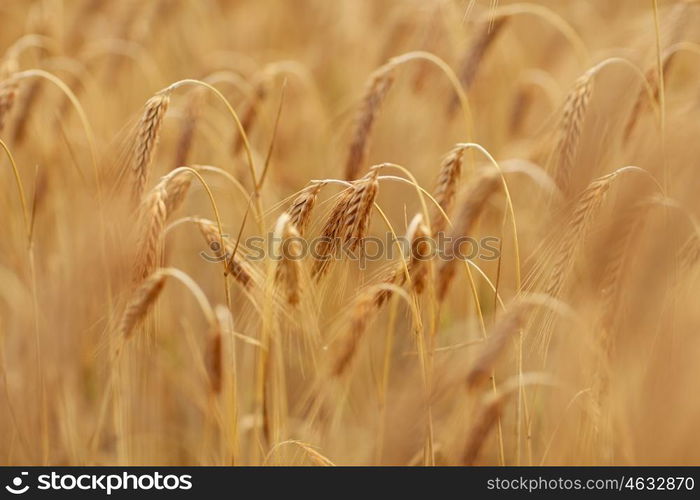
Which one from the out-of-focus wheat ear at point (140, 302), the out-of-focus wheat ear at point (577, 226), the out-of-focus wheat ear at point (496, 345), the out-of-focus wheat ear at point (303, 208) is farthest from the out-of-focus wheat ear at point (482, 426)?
the out-of-focus wheat ear at point (140, 302)

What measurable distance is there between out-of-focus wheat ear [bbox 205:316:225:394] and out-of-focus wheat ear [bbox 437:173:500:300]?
1.81 feet

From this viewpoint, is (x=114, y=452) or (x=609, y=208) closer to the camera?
(x=609, y=208)

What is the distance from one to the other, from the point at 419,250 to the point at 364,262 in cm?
27

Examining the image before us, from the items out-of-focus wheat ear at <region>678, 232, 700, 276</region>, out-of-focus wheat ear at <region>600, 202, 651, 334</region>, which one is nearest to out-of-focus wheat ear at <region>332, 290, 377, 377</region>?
out-of-focus wheat ear at <region>600, 202, 651, 334</region>

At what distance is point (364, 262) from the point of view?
1.84 m

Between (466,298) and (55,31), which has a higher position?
(55,31)

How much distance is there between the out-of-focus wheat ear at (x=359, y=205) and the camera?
152cm

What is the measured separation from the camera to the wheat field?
1.60m

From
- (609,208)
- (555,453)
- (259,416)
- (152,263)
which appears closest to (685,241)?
(609,208)

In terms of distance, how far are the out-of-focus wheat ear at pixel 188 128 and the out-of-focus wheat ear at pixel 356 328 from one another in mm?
819

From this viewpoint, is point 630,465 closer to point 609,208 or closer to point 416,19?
point 609,208

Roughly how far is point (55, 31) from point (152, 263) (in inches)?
70.2

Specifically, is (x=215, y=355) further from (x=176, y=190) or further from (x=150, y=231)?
(x=176, y=190)

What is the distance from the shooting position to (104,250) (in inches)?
74.0
